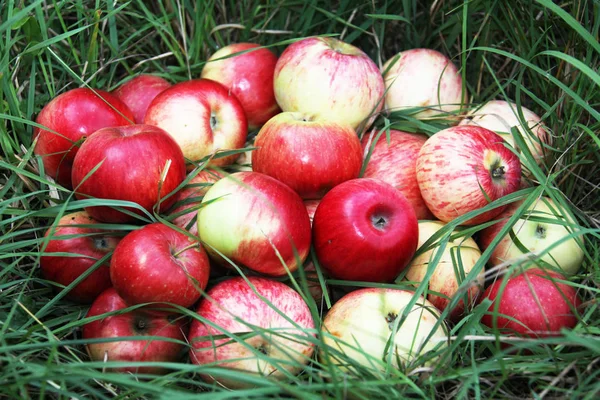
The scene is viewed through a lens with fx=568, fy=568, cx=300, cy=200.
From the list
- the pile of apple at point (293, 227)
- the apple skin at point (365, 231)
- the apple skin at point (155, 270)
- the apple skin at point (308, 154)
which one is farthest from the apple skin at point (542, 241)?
the apple skin at point (155, 270)

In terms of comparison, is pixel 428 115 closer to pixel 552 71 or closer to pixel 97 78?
pixel 552 71

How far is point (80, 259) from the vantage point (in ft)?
6.28

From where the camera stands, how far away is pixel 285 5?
273 centimetres

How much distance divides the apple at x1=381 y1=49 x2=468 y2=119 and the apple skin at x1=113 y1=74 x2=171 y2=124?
1.02 metres

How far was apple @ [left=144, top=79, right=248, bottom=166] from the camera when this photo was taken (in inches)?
87.4

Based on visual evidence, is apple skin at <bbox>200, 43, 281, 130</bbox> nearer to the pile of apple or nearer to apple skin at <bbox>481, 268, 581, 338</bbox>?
the pile of apple

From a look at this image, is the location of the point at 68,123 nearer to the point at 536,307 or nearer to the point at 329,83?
the point at 329,83

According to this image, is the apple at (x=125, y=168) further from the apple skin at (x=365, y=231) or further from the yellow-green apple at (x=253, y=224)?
the apple skin at (x=365, y=231)

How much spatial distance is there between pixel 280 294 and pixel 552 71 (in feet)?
4.96

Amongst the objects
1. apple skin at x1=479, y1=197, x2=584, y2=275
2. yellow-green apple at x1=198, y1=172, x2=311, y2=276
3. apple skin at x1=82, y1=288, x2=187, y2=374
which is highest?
yellow-green apple at x1=198, y1=172, x2=311, y2=276

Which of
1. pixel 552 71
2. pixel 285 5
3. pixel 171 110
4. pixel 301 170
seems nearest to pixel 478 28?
pixel 552 71

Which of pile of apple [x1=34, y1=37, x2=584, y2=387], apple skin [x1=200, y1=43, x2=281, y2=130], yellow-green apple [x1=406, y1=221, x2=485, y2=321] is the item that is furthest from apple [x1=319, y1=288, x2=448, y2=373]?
apple skin [x1=200, y1=43, x2=281, y2=130]

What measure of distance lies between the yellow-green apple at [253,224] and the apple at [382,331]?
26 cm

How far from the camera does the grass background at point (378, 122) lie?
1.47m
